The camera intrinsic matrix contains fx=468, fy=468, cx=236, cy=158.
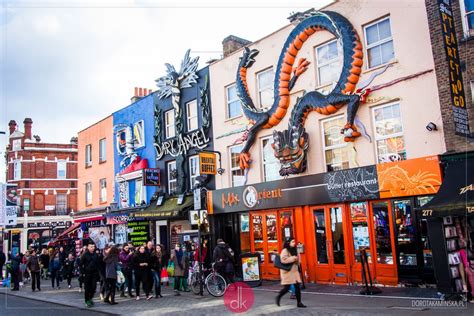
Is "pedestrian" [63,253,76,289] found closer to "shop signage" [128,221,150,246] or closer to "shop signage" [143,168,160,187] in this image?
"shop signage" [128,221,150,246]

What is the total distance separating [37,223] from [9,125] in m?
12.0

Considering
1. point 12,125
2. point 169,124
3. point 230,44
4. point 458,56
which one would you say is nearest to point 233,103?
point 230,44

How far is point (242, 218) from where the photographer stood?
18859 millimetres

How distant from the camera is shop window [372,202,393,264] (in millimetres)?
13750

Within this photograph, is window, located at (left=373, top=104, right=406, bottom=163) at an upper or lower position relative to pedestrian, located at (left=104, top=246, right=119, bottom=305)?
upper

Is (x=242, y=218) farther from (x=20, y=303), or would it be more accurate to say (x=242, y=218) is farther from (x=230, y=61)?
(x=20, y=303)

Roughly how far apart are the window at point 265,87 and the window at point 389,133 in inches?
188

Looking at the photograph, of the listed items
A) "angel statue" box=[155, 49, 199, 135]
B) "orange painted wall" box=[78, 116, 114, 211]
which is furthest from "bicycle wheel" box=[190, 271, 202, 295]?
"orange painted wall" box=[78, 116, 114, 211]

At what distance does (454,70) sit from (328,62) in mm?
4908

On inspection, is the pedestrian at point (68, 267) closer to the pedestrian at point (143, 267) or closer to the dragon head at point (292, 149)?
the pedestrian at point (143, 267)

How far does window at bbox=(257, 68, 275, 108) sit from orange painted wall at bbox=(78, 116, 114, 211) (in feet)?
41.2

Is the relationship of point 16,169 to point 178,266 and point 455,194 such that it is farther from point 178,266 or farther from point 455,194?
point 455,194

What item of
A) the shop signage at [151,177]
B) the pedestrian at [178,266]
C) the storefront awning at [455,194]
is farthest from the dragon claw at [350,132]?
the shop signage at [151,177]

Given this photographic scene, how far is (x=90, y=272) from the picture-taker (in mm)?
13820
